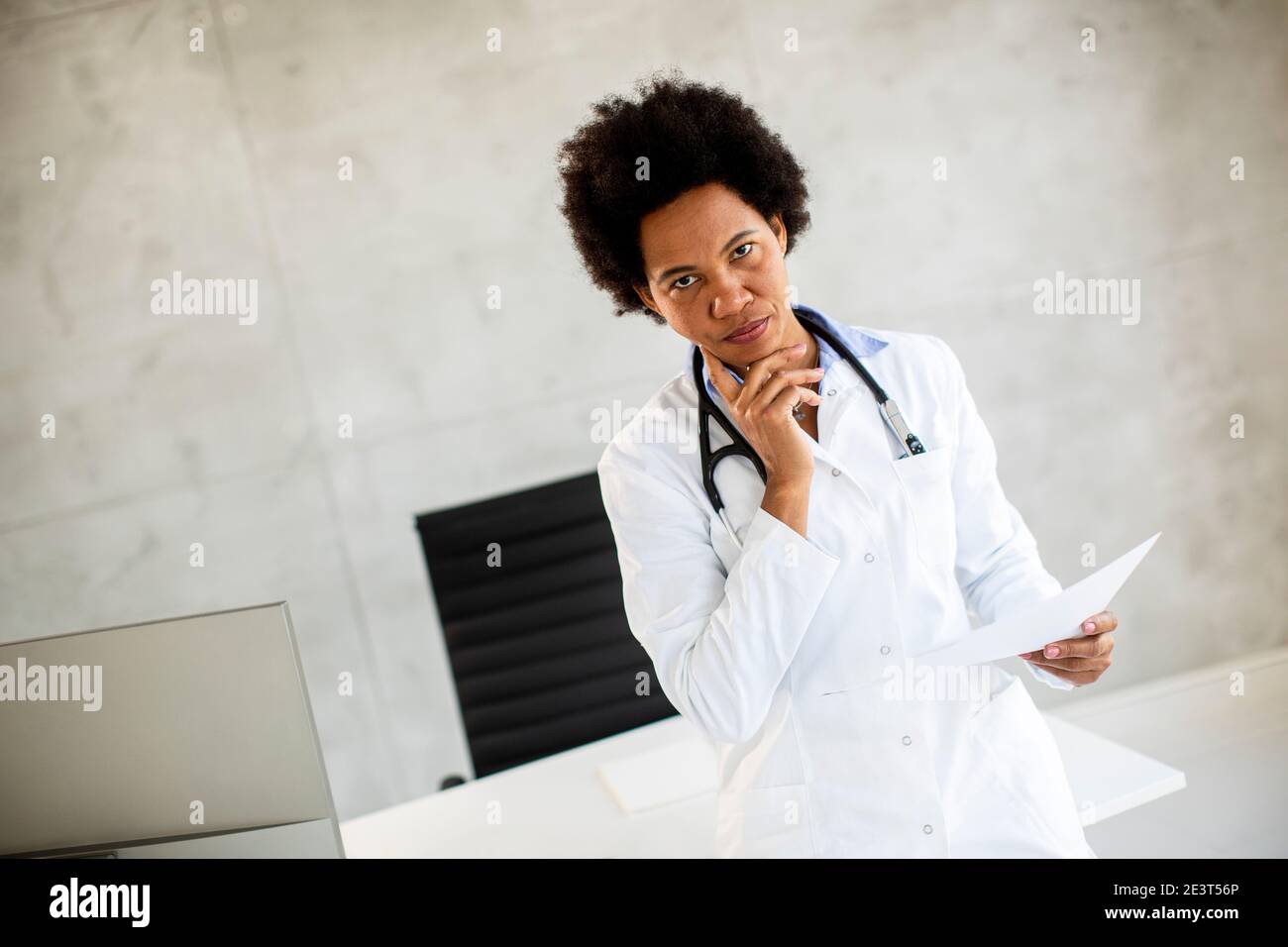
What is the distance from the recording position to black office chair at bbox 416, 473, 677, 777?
2.33 m

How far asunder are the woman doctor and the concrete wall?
1.80m

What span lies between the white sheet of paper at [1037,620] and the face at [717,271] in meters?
0.48

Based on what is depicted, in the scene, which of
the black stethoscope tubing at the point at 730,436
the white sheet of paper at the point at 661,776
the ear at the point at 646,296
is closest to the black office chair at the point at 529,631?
the white sheet of paper at the point at 661,776

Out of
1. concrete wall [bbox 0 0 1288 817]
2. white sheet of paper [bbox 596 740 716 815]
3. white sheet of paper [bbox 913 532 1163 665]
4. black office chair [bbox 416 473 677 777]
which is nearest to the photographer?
white sheet of paper [bbox 913 532 1163 665]

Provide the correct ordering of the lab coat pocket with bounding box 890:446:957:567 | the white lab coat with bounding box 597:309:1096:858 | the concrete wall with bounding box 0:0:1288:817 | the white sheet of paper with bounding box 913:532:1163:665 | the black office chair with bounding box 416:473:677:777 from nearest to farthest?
the white sheet of paper with bounding box 913:532:1163:665
the white lab coat with bounding box 597:309:1096:858
the lab coat pocket with bounding box 890:446:957:567
the black office chair with bounding box 416:473:677:777
the concrete wall with bounding box 0:0:1288:817

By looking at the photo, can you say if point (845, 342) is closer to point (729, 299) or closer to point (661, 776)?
point (729, 299)

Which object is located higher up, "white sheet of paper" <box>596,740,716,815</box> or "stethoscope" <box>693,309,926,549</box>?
"stethoscope" <box>693,309,926,549</box>

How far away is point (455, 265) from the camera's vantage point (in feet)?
10.3

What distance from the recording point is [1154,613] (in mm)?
3635

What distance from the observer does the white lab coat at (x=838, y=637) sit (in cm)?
125

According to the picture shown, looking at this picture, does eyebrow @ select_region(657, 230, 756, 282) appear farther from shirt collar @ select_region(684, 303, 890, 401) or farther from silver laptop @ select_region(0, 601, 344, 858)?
silver laptop @ select_region(0, 601, 344, 858)

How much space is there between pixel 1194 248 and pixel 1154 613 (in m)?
1.29

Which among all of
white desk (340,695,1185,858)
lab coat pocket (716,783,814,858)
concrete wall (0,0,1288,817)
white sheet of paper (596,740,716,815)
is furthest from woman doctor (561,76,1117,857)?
concrete wall (0,0,1288,817)
